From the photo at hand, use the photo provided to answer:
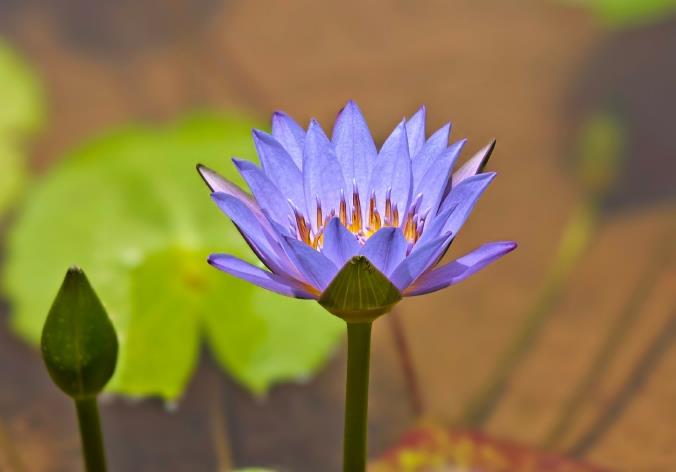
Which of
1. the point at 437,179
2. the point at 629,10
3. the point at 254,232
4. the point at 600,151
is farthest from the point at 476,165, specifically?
Result: the point at 629,10

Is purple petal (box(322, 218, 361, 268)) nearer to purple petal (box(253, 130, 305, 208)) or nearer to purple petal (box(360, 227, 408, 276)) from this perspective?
purple petal (box(360, 227, 408, 276))

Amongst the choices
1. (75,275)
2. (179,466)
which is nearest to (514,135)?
(179,466)

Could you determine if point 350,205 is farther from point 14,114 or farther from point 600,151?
point 14,114

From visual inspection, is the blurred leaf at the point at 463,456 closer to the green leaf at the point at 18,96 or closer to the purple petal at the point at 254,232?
the purple petal at the point at 254,232

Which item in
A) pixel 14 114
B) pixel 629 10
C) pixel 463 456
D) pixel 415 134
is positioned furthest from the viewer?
pixel 629 10

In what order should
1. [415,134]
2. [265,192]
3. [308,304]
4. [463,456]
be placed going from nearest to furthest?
[265,192]
[415,134]
[463,456]
[308,304]

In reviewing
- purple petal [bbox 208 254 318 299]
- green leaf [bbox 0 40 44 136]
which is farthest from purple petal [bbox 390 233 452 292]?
green leaf [bbox 0 40 44 136]
